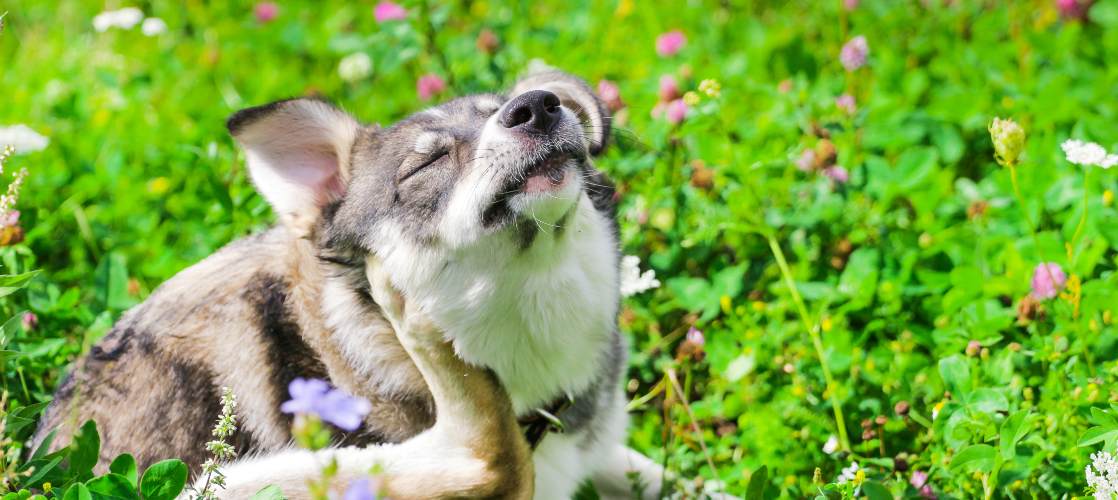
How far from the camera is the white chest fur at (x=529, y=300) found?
2.79 meters

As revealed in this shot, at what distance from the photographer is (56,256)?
175 inches

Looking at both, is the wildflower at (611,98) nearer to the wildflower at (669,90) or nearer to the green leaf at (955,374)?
the wildflower at (669,90)

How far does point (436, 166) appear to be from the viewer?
2887mm

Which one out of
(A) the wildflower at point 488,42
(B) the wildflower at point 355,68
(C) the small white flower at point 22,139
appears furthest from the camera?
(B) the wildflower at point 355,68

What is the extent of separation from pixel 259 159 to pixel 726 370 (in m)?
A: 1.63

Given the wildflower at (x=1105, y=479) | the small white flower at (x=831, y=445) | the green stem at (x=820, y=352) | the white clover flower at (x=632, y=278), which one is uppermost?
the wildflower at (x=1105, y=479)

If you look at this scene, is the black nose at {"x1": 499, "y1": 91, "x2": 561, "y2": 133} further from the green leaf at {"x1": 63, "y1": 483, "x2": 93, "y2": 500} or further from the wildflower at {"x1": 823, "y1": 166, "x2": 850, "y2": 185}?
the wildflower at {"x1": 823, "y1": 166, "x2": 850, "y2": 185}

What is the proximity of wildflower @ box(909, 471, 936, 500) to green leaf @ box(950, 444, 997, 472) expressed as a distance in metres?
0.18

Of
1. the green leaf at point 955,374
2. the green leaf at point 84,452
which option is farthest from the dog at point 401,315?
the green leaf at point 955,374

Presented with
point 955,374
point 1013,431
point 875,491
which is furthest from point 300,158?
point 1013,431

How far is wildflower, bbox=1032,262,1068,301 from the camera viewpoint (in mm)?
3117

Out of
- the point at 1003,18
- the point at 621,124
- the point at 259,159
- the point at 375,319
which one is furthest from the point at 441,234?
the point at 1003,18

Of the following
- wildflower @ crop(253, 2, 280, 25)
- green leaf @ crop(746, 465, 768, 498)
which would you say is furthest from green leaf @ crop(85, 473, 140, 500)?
wildflower @ crop(253, 2, 280, 25)

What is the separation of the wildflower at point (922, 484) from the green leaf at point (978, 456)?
182mm
